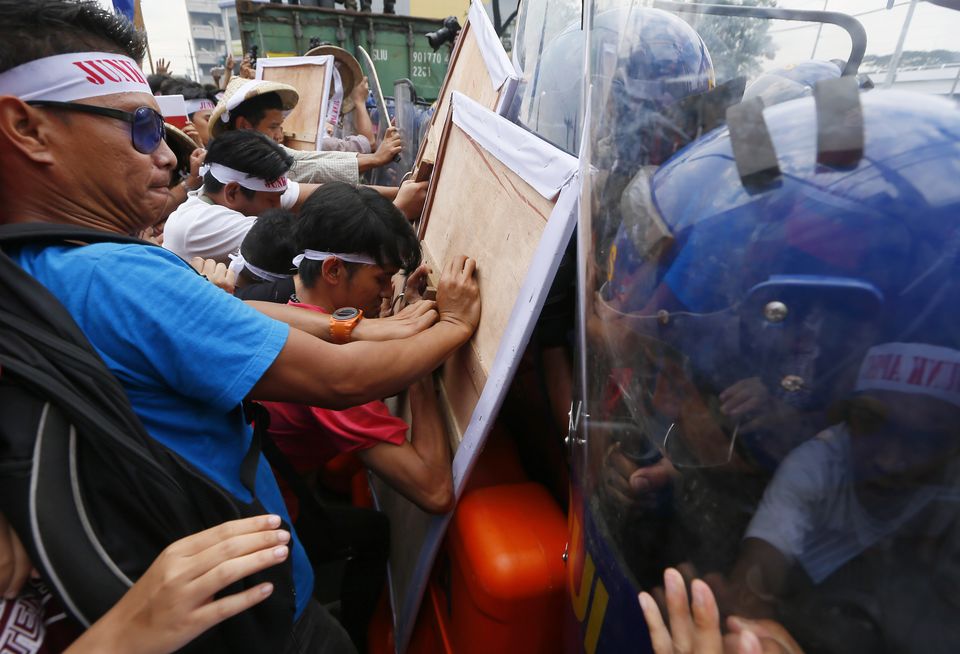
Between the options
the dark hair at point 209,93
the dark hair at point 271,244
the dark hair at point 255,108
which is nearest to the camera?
the dark hair at point 271,244

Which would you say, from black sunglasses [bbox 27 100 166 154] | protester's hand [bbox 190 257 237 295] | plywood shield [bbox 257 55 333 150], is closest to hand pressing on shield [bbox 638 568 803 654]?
A: black sunglasses [bbox 27 100 166 154]

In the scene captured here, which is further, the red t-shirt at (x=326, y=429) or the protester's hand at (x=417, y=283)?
the protester's hand at (x=417, y=283)

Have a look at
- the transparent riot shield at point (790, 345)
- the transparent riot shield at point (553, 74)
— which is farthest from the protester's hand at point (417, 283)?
the transparent riot shield at point (790, 345)

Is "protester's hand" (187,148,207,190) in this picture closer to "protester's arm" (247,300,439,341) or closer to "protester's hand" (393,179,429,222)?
"protester's hand" (393,179,429,222)

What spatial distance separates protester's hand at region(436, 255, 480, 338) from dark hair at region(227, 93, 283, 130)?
2877mm

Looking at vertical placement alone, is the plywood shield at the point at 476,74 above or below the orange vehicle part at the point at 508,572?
above

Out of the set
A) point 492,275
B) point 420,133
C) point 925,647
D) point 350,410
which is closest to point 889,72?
point 925,647

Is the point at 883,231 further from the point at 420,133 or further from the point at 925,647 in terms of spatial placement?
the point at 420,133

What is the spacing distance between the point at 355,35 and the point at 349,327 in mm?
10520

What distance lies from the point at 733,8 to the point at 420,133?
4.36 meters

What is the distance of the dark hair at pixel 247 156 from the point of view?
9.23ft

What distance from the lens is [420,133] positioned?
16.1 ft

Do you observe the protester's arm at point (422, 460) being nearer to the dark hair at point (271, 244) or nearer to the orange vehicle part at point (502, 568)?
the orange vehicle part at point (502, 568)

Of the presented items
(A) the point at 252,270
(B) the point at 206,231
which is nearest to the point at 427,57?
(B) the point at 206,231
